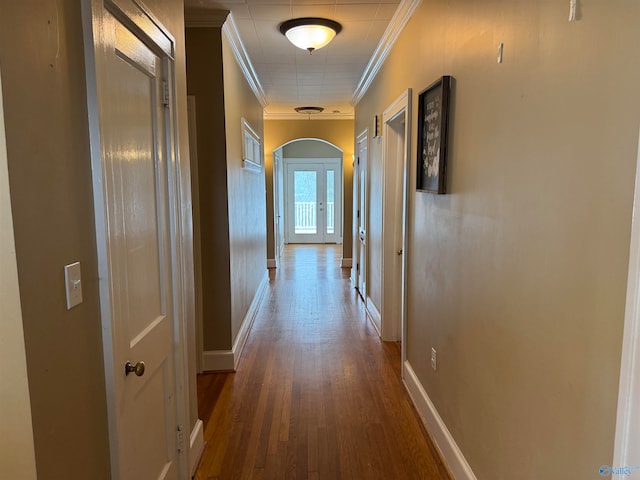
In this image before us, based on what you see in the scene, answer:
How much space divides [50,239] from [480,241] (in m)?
1.52

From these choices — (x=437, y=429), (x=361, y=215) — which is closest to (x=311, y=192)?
(x=361, y=215)

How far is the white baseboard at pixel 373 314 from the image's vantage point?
4066mm

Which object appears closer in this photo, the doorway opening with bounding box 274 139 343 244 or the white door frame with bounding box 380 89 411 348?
the white door frame with bounding box 380 89 411 348

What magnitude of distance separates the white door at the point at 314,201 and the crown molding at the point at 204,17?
7045mm

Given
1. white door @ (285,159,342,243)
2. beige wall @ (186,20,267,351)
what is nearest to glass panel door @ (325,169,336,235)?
white door @ (285,159,342,243)

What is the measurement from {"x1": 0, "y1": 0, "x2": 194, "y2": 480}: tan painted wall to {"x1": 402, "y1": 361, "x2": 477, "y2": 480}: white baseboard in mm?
1540

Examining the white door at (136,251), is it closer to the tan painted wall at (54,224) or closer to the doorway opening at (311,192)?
the tan painted wall at (54,224)

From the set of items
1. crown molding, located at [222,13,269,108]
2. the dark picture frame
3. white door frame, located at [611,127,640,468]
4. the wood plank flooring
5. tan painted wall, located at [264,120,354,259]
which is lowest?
the wood plank flooring

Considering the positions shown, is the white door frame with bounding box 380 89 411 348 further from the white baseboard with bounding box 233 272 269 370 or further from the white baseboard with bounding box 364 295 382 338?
the white baseboard with bounding box 233 272 269 370

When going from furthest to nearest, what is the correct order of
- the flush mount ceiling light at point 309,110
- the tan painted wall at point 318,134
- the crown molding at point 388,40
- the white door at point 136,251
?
the tan painted wall at point 318,134, the flush mount ceiling light at point 309,110, the crown molding at point 388,40, the white door at point 136,251

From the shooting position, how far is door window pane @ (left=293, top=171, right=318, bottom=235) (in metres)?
10.1

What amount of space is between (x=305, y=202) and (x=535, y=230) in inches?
353

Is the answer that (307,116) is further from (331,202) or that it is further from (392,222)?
(392,222)

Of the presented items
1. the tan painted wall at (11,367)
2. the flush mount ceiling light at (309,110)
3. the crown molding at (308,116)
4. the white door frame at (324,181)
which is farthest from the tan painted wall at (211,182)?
the white door frame at (324,181)
